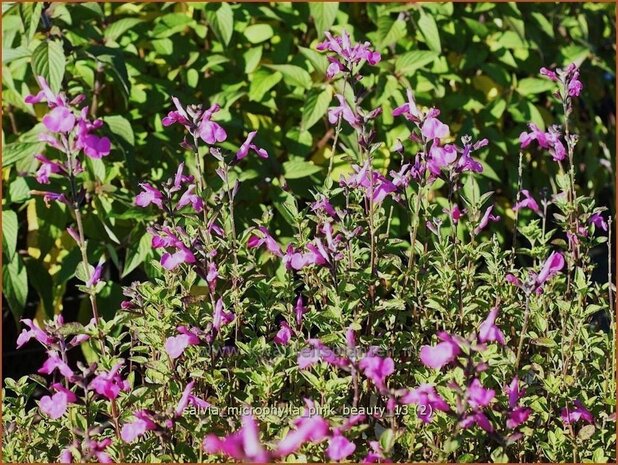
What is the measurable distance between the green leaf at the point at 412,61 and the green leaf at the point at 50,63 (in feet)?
3.85

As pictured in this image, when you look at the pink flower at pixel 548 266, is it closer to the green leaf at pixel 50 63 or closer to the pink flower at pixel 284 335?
the pink flower at pixel 284 335

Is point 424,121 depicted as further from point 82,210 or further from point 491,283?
point 82,210

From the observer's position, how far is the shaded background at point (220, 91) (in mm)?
2760

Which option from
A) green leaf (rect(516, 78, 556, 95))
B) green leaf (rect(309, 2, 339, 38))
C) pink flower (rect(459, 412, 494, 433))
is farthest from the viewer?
green leaf (rect(516, 78, 556, 95))

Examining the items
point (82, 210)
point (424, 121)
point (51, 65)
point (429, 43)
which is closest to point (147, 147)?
point (82, 210)

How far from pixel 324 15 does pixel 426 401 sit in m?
1.84

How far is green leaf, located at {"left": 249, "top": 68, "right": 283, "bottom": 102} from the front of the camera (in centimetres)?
301

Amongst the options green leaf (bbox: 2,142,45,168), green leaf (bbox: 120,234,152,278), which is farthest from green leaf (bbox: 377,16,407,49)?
green leaf (bbox: 2,142,45,168)

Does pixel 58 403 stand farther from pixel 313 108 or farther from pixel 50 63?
pixel 313 108

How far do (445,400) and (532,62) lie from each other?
2.27m

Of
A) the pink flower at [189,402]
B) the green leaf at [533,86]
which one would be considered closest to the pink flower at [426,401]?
the pink flower at [189,402]

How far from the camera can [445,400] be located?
5.48ft

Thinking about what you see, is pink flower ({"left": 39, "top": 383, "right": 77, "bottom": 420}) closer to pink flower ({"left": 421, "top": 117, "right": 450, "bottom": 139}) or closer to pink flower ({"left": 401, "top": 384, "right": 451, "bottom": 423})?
pink flower ({"left": 401, "top": 384, "right": 451, "bottom": 423})

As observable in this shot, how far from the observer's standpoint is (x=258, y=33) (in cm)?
309
